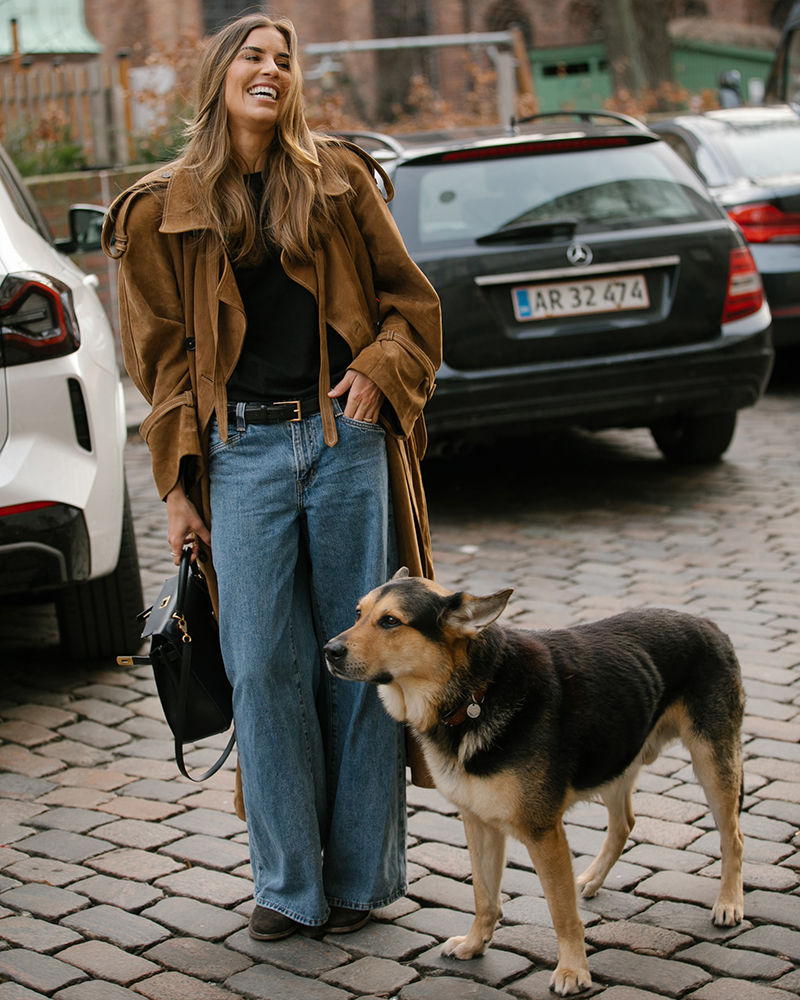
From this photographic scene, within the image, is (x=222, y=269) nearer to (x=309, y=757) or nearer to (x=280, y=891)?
(x=309, y=757)

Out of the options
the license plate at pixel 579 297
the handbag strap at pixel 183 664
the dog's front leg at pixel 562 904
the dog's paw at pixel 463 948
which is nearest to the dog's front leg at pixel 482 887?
the dog's paw at pixel 463 948

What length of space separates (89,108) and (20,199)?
8.03 metres

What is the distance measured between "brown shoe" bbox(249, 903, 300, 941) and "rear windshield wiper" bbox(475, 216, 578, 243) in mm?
3911

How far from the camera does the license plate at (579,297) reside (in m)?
6.00

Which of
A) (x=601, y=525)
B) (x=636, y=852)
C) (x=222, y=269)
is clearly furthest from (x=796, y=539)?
(x=222, y=269)

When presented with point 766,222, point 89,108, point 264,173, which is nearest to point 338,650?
point 264,173

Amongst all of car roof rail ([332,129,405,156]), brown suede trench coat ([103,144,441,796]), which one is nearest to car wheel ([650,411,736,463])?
car roof rail ([332,129,405,156])

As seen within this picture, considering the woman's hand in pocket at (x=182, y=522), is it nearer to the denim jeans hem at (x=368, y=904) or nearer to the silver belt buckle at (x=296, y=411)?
the silver belt buckle at (x=296, y=411)

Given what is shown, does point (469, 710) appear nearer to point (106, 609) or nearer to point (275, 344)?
point (275, 344)

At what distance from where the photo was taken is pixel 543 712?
268 cm

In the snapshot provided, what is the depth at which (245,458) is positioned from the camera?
9.28 ft

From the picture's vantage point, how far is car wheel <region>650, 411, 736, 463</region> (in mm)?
7082

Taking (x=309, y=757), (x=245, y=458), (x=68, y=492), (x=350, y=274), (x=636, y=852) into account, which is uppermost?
(x=350, y=274)

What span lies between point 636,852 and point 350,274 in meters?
1.77
